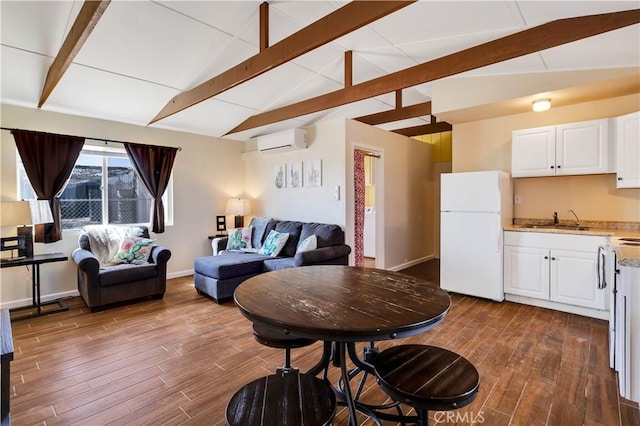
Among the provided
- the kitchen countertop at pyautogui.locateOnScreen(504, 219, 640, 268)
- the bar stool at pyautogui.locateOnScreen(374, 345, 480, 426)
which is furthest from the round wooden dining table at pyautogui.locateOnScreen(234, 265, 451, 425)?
the kitchen countertop at pyautogui.locateOnScreen(504, 219, 640, 268)

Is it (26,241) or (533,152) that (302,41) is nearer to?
(533,152)

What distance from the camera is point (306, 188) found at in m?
4.90

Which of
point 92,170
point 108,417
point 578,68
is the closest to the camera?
point 108,417

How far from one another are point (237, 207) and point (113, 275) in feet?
7.46

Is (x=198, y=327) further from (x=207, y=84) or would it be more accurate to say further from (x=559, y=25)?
(x=559, y=25)

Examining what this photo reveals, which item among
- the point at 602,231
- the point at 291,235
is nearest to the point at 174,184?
the point at 291,235

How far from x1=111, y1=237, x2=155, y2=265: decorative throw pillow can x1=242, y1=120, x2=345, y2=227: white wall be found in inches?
80.2

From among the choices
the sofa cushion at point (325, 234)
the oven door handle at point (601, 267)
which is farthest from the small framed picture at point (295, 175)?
the oven door handle at point (601, 267)

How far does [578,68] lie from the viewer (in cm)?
305

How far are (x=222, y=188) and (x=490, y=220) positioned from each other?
432 cm

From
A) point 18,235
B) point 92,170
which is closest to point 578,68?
point 92,170

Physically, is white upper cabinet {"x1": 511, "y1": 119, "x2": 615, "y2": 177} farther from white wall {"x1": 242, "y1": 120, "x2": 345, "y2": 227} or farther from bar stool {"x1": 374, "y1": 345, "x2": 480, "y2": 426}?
bar stool {"x1": 374, "y1": 345, "x2": 480, "y2": 426}

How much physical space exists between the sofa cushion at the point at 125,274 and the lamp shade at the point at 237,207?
179cm

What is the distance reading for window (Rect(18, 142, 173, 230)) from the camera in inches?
163
